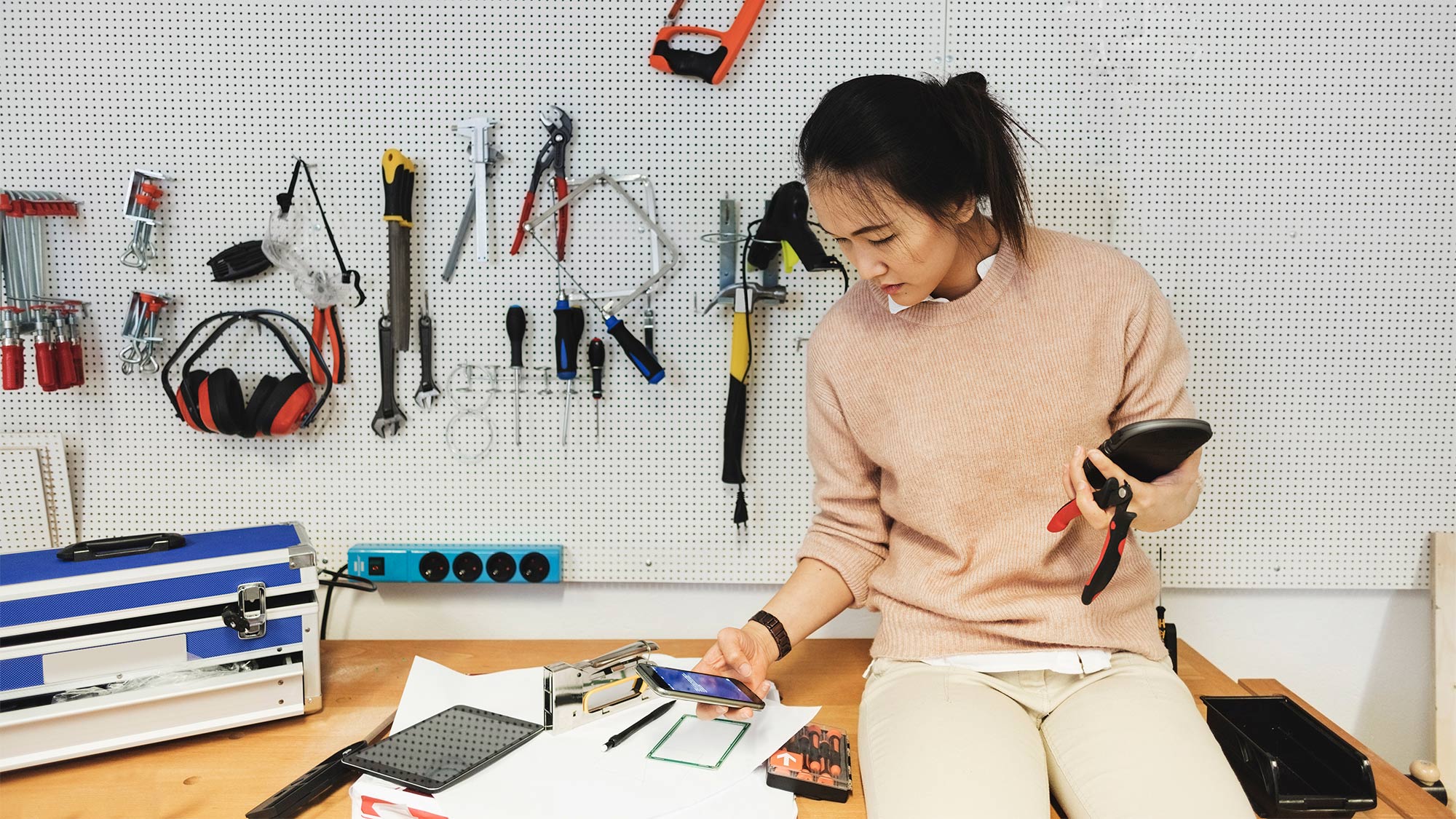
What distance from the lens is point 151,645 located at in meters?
1.25

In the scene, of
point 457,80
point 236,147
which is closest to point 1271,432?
point 457,80

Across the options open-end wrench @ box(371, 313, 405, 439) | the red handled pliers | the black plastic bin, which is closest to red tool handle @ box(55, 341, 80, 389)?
the red handled pliers

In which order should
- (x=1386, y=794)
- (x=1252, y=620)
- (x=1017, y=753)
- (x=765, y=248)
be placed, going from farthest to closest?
(x=1252, y=620) < (x=765, y=248) < (x=1386, y=794) < (x=1017, y=753)

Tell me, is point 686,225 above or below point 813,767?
above

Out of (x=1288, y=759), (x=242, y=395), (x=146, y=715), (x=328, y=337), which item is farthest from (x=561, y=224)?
(x=1288, y=759)

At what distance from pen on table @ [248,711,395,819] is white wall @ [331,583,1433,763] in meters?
0.50

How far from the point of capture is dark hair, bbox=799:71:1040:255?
1.10 m

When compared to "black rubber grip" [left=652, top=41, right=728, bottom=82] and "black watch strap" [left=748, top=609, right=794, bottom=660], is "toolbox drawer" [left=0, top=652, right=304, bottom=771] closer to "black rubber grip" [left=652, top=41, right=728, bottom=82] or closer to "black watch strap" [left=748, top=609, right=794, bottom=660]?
"black watch strap" [left=748, top=609, right=794, bottom=660]

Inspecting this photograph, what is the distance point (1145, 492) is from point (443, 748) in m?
1.01

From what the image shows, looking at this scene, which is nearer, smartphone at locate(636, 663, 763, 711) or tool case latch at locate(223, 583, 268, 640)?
smartphone at locate(636, 663, 763, 711)

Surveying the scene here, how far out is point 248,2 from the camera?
5.14ft

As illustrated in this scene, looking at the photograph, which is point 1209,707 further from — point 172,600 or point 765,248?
point 172,600

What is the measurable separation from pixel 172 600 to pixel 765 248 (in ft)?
3.55

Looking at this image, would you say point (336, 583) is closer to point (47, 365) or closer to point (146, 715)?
point (146, 715)
